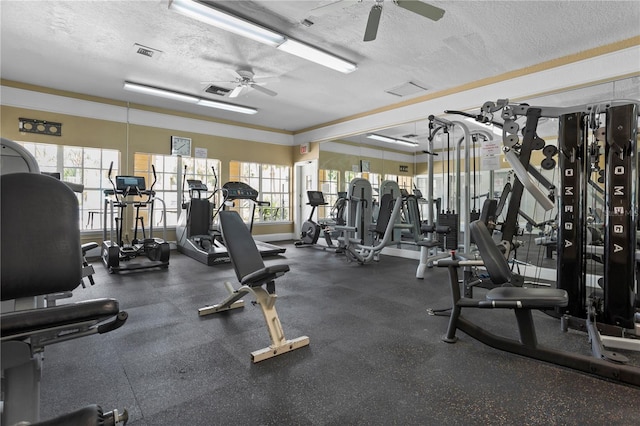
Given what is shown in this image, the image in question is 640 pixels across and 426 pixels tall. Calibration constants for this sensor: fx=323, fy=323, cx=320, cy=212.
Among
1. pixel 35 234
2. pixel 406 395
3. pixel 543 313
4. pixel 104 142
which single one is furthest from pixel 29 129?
pixel 543 313

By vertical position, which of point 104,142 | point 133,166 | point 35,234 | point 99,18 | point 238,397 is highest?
point 99,18

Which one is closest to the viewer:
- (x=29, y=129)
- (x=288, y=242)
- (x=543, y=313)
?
(x=543, y=313)

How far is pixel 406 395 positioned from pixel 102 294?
362 cm

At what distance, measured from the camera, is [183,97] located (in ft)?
19.9

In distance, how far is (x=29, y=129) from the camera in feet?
18.5

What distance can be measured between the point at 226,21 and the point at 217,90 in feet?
8.25

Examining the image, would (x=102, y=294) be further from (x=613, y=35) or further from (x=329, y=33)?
(x=613, y=35)

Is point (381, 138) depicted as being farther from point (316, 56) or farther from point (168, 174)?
point (168, 174)

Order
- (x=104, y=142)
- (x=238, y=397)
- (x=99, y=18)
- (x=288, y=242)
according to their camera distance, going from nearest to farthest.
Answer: (x=238, y=397), (x=99, y=18), (x=104, y=142), (x=288, y=242)

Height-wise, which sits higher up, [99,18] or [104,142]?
[99,18]

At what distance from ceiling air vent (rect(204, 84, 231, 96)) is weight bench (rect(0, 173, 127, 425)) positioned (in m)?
4.73

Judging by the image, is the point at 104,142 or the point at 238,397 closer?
the point at 238,397

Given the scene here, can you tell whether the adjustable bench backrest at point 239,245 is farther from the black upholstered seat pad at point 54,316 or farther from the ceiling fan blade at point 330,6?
the ceiling fan blade at point 330,6

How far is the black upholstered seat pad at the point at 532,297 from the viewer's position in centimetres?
195
